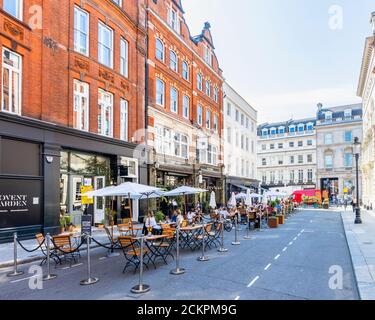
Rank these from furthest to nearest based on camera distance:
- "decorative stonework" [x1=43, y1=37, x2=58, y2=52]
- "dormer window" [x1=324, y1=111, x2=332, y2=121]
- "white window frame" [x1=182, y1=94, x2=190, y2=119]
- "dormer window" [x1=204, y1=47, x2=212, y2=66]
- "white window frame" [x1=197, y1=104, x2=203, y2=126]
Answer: "dormer window" [x1=324, y1=111, x2=332, y2=121] < "dormer window" [x1=204, y1=47, x2=212, y2=66] < "white window frame" [x1=197, y1=104, x2=203, y2=126] < "white window frame" [x1=182, y1=94, x2=190, y2=119] < "decorative stonework" [x1=43, y1=37, x2=58, y2=52]

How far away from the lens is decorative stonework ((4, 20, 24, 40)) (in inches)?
516

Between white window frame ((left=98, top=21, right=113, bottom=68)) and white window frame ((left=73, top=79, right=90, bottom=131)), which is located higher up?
white window frame ((left=98, top=21, right=113, bottom=68))

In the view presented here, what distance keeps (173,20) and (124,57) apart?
853cm

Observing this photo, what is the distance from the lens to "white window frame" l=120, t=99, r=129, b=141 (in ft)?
66.7

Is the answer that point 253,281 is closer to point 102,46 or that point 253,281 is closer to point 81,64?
point 81,64

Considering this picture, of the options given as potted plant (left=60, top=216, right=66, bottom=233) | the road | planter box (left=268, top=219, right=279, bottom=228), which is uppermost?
potted plant (left=60, top=216, right=66, bottom=233)

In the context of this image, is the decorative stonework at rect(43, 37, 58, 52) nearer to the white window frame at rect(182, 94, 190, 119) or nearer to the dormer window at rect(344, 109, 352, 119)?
the white window frame at rect(182, 94, 190, 119)

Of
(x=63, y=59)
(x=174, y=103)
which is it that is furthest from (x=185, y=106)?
(x=63, y=59)

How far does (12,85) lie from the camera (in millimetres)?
13406

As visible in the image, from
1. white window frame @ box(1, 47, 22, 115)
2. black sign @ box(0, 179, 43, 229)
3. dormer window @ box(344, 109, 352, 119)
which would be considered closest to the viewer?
black sign @ box(0, 179, 43, 229)

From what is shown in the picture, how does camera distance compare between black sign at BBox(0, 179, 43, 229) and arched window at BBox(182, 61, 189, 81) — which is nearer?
black sign at BBox(0, 179, 43, 229)

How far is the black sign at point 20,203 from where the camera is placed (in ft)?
41.2

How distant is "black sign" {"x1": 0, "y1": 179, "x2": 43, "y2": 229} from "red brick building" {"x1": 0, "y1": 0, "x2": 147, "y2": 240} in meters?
0.04

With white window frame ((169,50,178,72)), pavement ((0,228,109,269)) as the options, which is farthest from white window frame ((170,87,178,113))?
pavement ((0,228,109,269))
